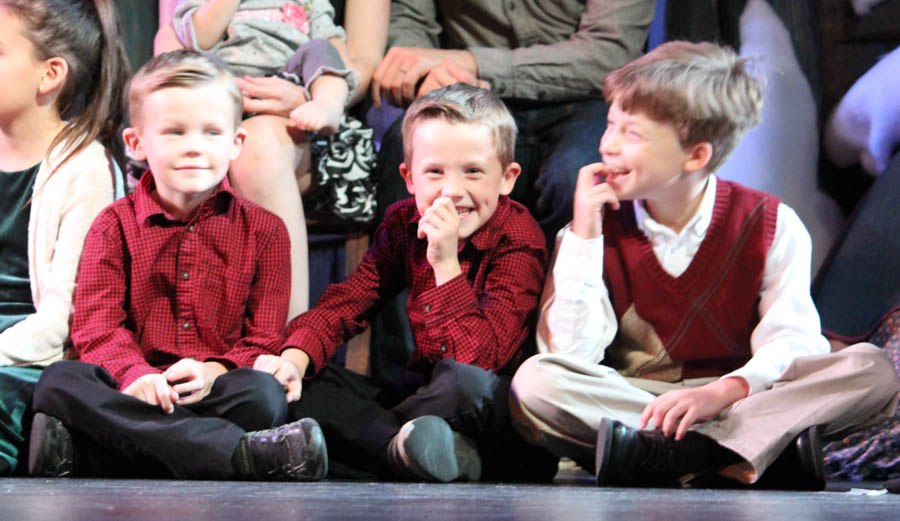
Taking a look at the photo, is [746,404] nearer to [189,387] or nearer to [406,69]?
[189,387]

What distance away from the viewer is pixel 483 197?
165 centimetres

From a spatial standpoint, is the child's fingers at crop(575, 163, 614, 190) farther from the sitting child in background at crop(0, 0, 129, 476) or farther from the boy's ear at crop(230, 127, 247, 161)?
the sitting child in background at crop(0, 0, 129, 476)

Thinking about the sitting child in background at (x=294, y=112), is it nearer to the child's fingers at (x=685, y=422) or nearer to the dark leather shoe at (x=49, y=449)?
the dark leather shoe at (x=49, y=449)

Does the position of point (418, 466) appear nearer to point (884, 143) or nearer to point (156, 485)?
point (156, 485)

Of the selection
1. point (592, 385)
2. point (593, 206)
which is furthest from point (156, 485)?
point (593, 206)

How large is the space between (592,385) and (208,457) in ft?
1.84

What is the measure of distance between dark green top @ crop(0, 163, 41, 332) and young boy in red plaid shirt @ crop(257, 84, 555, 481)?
511 mm

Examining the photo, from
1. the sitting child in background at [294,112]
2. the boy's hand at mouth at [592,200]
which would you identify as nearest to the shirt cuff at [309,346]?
the sitting child in background at [294,112]

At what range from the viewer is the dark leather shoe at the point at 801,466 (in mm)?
1361

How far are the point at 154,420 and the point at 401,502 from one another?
0.53 metres

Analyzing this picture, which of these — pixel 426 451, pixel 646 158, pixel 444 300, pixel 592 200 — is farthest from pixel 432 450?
pixel 646 158

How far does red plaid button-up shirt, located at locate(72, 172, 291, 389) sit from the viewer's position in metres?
1.62

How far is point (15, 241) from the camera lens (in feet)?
5.90

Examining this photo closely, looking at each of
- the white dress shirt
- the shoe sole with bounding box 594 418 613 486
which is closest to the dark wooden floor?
the shoe sole with bounding box 594 418 613 486
